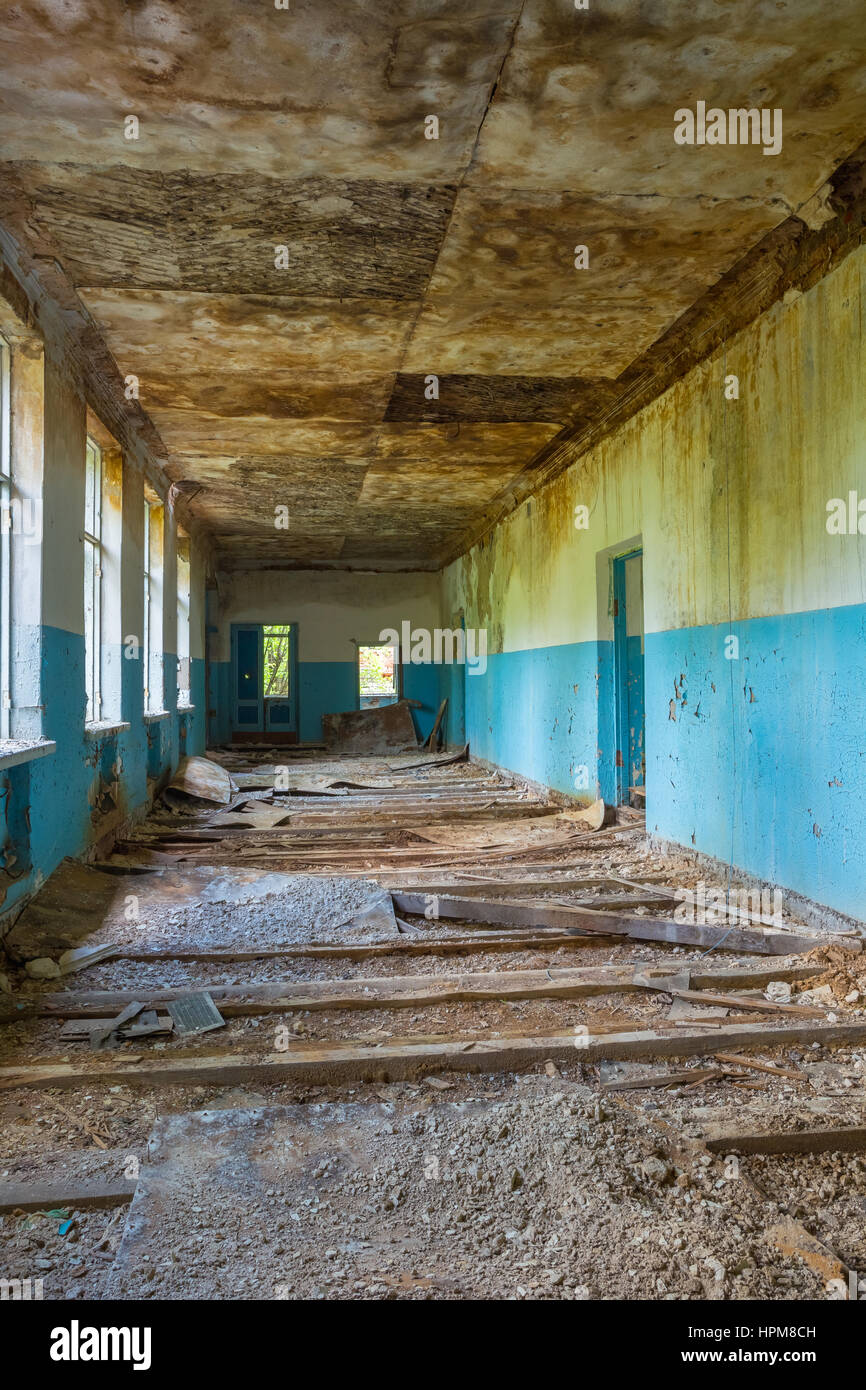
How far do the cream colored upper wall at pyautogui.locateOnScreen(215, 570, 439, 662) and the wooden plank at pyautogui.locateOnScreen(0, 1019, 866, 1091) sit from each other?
43.1 ft

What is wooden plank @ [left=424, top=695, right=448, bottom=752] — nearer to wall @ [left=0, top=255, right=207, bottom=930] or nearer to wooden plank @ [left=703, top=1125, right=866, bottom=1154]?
wall @ [left=0, top=255, right=207, bottom=930]

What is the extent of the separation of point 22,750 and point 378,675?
1244 centimetres

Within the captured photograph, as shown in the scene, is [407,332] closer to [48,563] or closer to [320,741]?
[48,563]

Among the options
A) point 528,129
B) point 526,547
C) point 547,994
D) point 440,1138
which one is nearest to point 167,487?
point 526,547

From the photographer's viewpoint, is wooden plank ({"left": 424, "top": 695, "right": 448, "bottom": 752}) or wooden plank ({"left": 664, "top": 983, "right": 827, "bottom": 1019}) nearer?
wooden plank ({"left": 664, "top": 983, "right": 827, "bottom": 1019})

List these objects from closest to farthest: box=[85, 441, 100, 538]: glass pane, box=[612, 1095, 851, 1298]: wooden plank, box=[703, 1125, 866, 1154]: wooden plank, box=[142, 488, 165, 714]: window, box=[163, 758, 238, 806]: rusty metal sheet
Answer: box=[612, 1095, 851, 1298]: wooden plank
box=[703, 1125, 866, 1154]: wooden plank
box=[85, 441, 100, 538]: glass pane
box=[163, 758, 238, 806]: rusty metal sheet
box=[142, 488, 165, 714]: window

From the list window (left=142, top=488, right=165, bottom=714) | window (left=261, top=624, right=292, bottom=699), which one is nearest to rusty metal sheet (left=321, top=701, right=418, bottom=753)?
window (left=261, top=624, right=292, bottom=699)

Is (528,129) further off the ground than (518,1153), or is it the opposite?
(528,129)

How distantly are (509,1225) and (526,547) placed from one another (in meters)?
8.16

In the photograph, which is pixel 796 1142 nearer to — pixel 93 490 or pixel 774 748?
pixel 774 748

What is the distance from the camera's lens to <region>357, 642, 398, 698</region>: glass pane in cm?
1627

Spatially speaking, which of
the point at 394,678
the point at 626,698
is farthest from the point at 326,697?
the point at 626,698

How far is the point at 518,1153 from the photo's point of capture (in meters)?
2.32

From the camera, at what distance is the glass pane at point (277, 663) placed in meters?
15.9
